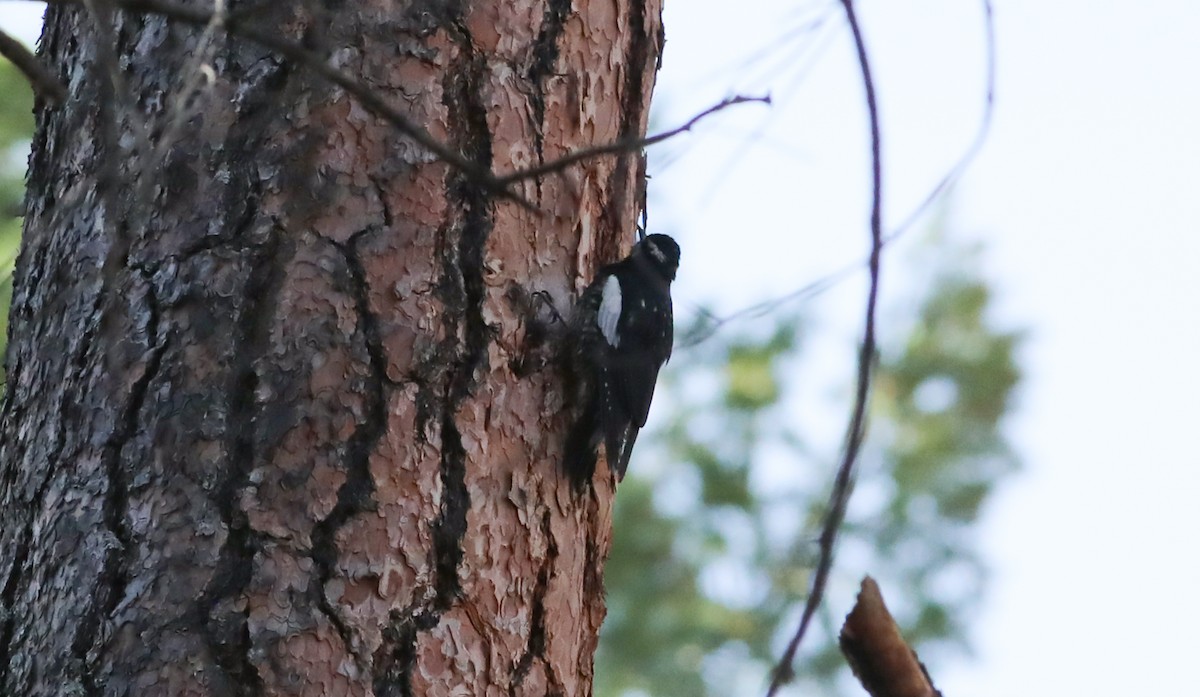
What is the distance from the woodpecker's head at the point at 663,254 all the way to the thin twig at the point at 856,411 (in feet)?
6.62

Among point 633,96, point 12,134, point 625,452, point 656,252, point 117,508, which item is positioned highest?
point 12,134

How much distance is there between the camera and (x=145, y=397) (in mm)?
1839

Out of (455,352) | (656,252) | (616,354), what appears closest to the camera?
(455,352)

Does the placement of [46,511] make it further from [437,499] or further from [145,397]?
[437,499]

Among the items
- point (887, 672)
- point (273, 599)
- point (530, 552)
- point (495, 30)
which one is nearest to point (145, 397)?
point (273, 599)

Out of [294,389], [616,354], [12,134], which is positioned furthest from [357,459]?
[12,134]

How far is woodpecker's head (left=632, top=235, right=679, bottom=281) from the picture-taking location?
10.8ft

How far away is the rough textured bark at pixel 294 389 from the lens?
5.76 ft

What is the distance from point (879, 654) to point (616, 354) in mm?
973

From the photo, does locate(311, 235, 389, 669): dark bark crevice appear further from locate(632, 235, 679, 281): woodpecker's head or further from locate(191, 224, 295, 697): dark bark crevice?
locate(632, 235, 679, 281): woodpecker's head

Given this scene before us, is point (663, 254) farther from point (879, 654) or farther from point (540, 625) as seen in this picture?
point (879, 654)

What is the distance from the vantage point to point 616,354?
8.16 feet

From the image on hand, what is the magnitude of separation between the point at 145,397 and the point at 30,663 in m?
0.40

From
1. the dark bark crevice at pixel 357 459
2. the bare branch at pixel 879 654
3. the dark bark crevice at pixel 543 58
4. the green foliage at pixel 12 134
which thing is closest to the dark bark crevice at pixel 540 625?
the dark bark crevice at pixel 357 459
